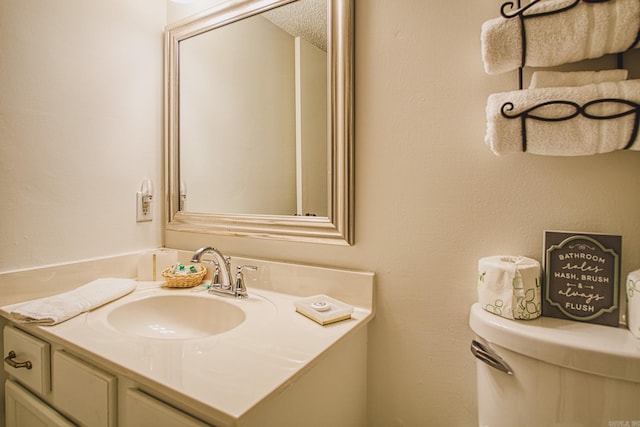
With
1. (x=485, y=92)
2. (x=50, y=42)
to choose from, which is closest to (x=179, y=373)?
(x=485, y=92)

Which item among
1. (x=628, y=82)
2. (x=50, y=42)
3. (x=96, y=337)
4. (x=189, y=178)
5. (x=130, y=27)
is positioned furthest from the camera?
(x=189, y=178)

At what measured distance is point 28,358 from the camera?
2.82 feet

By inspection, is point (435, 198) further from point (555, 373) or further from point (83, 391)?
point (83, 391)

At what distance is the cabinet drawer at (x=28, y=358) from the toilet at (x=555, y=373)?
1022 millimetres

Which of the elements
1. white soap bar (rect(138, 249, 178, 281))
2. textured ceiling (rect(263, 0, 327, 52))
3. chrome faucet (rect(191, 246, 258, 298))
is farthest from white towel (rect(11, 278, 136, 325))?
textured ceiling (rect(263, 0, 327, 52))

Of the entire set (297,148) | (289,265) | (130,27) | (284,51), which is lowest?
(289,265)

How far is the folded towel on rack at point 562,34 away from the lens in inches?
23.6

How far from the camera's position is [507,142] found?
2.22 feet

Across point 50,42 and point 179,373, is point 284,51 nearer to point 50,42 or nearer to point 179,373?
point 50,42

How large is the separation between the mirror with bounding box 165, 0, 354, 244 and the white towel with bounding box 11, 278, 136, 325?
348 mm

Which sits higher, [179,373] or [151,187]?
[151,187]

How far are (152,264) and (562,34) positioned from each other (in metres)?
1.36

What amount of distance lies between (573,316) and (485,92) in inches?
20.9

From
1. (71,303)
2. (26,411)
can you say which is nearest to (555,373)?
(71,303)
